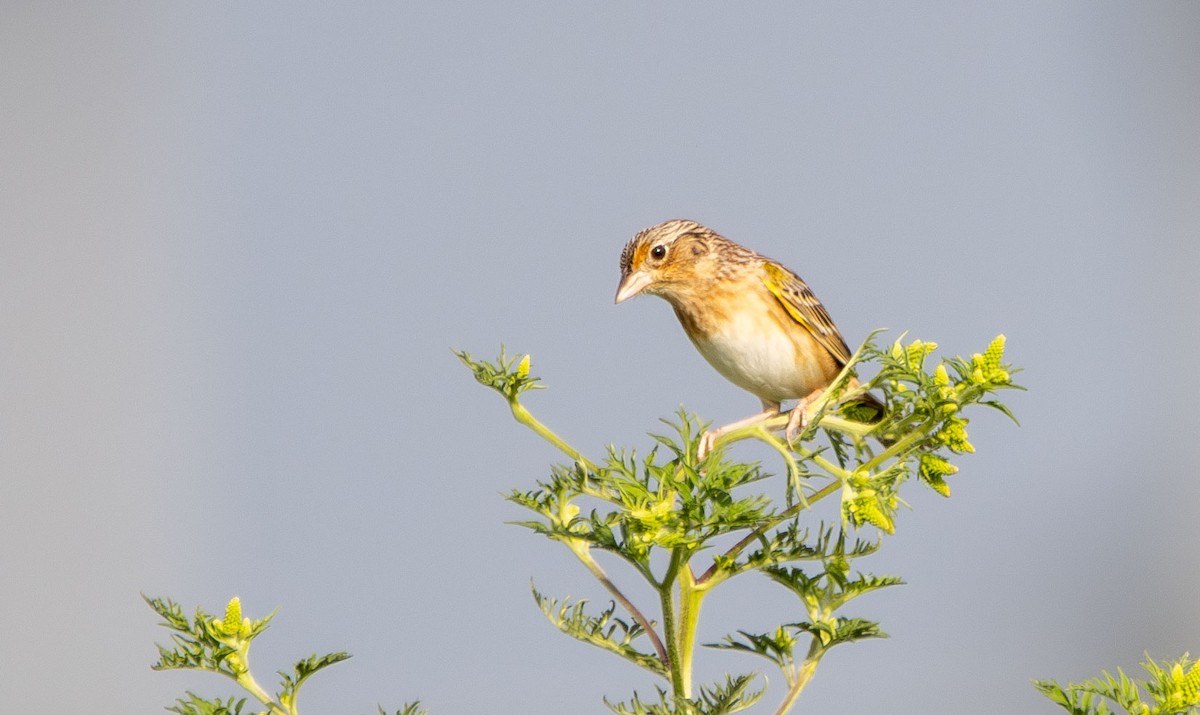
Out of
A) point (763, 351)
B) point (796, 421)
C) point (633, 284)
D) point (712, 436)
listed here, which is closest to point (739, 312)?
point (763, 351)

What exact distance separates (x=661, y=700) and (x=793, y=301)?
1.19 meters

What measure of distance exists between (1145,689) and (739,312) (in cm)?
112

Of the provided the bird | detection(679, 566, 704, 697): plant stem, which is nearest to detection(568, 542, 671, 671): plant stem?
detection(679, 566, 704, 697): plant stem

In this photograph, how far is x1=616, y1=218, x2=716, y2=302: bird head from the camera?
2181 mm

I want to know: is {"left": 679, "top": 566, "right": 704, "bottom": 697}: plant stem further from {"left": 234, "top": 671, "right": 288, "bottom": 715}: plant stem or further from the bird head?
the bird head

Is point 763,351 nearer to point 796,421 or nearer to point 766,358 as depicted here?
point 766,358

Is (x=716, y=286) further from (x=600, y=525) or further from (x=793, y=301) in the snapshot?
(x=600, y=525)

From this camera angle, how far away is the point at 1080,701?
1.25 m

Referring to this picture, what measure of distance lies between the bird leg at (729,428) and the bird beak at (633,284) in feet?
1.02

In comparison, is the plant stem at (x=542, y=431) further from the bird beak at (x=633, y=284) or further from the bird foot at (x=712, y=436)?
the bird beak at (x=633, y=284)

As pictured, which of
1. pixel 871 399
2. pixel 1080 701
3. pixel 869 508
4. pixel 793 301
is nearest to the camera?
pixel 869 508

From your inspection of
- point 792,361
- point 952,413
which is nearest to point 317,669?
point 952,413

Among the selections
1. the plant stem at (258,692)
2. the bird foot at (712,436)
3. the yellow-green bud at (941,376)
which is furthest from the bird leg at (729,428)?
the plant stem at (258,692)

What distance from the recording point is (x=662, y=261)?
2211 millimetres
